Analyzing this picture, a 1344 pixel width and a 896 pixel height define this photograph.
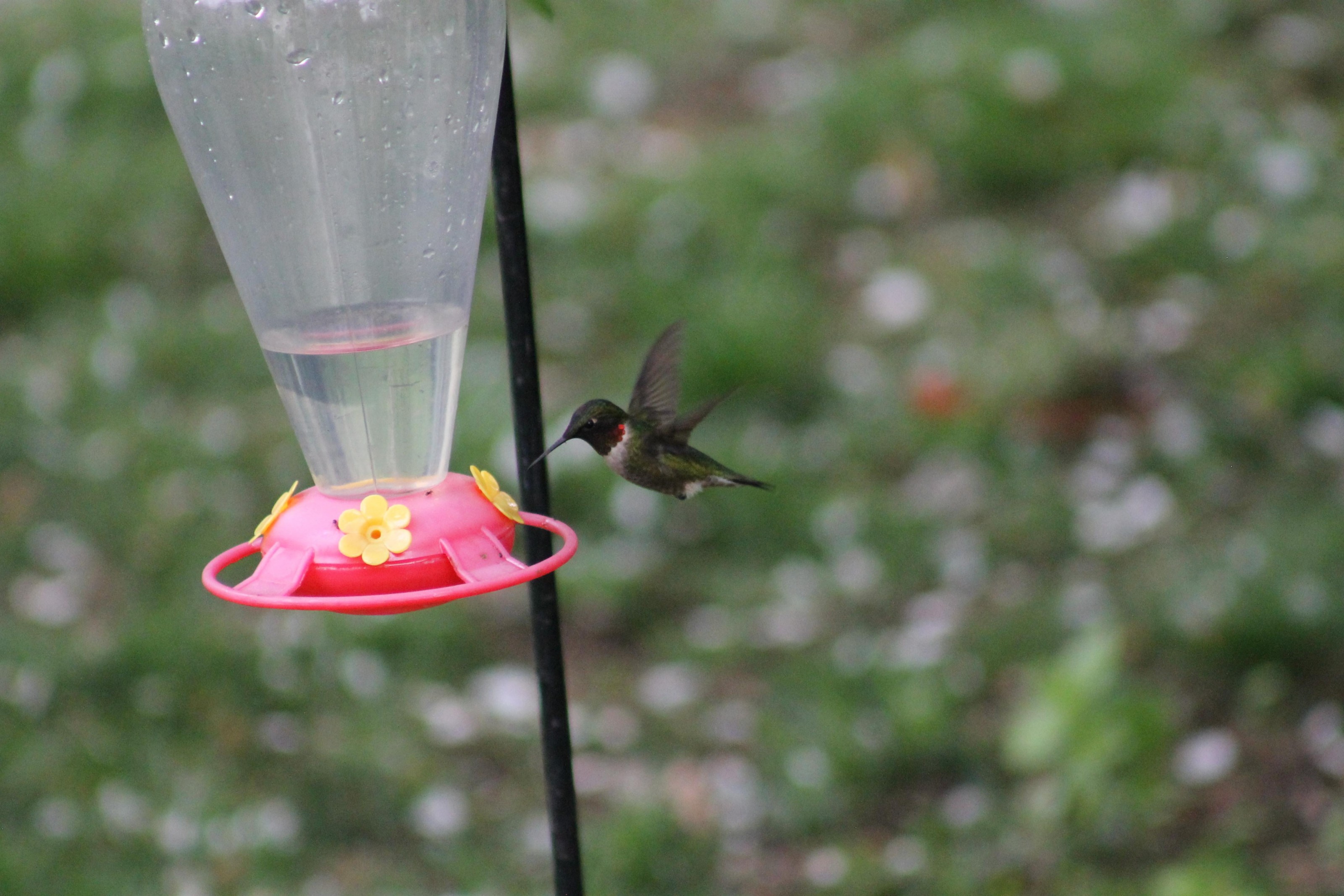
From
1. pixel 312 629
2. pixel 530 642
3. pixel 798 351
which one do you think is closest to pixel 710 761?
pixel 530 642

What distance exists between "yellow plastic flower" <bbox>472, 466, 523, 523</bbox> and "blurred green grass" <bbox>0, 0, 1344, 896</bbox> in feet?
3.64

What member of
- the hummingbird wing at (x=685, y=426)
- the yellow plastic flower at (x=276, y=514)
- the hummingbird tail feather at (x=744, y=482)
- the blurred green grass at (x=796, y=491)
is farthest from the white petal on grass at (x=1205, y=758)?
the yellow plastic flower at (x=276, y=514)

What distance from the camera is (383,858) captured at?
2289 mm

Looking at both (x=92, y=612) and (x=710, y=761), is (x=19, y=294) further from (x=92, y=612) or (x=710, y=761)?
(x=710, y=761)

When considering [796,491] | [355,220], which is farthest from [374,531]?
[796,491]

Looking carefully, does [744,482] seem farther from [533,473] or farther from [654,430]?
[533,473]

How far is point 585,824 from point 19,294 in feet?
7.88

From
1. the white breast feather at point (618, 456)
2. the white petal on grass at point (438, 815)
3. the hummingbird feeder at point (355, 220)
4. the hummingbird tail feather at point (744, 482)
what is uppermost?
the hummingbird feeder at point (355, 220)

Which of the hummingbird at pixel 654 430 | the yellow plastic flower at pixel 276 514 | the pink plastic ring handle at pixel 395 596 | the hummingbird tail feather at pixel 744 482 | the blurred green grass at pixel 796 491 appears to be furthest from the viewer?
the blurred green grass at pixel 796 491

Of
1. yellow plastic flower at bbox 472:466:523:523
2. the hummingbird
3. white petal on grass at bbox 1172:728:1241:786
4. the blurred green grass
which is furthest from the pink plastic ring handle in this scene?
white petal on grass at bbox 1172:728:1241:786

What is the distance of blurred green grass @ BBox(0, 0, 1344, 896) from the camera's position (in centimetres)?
225

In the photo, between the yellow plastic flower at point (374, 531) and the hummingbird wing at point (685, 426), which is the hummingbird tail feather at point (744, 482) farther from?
the yellow plastic flower at point (374, 531)

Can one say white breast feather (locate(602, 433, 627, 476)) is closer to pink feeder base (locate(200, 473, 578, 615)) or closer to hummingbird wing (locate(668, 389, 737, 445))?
hummingbird wing (locate(668, 389, 737, 445))

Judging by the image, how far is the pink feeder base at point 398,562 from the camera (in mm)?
1072
